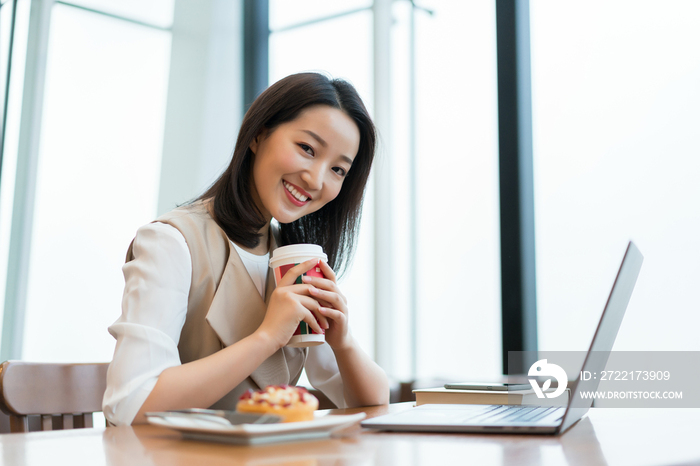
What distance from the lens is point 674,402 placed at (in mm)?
1970

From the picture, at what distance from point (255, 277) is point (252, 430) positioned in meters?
0.68

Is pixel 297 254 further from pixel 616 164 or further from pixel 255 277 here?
pixel 616 164

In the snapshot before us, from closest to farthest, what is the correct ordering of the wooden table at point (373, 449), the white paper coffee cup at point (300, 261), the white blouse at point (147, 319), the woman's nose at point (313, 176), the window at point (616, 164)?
Result: the wooden table at point (373, 449)
the white blouse at point (147, 319)
the white paper coffee cup at point (300, 261)
the woman's nose at point (313, 176)
the window at point (616, 164)

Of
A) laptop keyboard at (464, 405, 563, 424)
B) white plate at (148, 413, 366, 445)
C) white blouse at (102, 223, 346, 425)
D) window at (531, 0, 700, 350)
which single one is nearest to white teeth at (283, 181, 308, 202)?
white blouse at (102, 223, 346, 425)

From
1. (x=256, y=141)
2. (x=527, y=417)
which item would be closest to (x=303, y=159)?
(x=256, y=141)

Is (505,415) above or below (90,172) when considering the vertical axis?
below

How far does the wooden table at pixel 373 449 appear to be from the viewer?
50 centimetres

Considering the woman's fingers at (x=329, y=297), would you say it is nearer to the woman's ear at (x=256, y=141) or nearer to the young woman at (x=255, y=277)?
the young woman at (x=255, y=277)

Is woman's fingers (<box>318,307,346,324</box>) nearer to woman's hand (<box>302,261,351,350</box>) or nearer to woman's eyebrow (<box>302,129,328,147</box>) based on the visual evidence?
woman's hand (<box>302,261,351,350</box>)

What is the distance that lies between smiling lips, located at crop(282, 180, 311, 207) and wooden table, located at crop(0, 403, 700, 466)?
608 mm

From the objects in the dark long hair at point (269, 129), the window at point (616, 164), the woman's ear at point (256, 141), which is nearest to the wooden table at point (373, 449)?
the dark long hair at point (269, 129)

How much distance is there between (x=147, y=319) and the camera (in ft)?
3.11

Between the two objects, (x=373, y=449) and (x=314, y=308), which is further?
(x=314, y=308)

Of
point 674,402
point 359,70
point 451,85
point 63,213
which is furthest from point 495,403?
point 63,213
